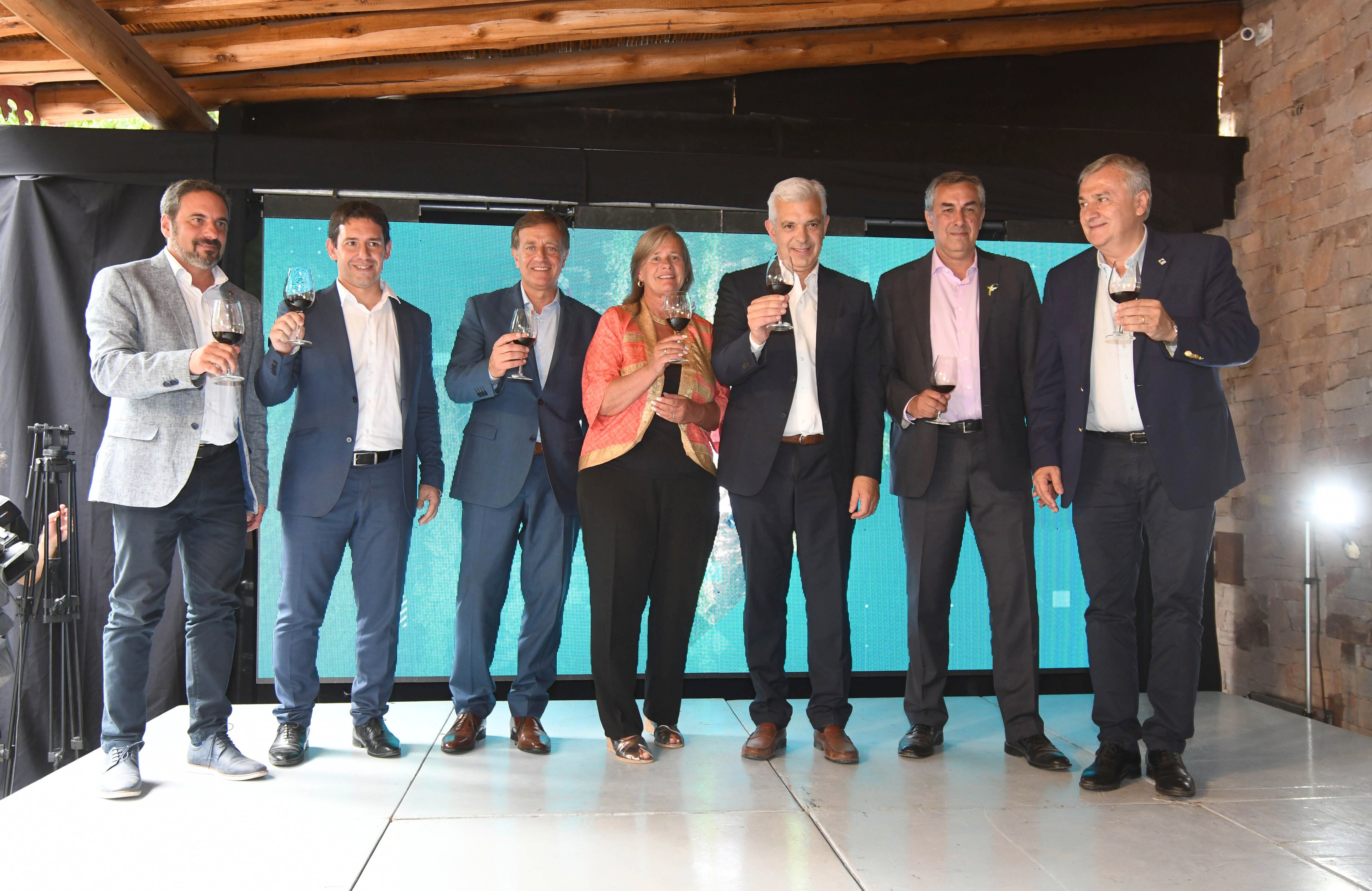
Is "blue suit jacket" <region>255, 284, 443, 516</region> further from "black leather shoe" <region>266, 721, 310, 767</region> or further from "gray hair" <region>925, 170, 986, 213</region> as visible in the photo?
"gray hair" <region>925, 170, 986, 213</region>

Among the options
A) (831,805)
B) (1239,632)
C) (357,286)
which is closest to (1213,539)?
(1239,632)

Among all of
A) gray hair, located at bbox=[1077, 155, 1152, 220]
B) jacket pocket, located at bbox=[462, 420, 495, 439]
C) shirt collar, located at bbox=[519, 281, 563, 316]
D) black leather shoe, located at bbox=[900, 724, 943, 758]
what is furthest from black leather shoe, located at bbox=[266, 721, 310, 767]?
gray hair, located at bbox=[1077, 155, 1152, 220]

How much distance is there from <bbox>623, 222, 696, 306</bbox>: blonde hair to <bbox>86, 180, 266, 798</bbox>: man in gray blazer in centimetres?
126

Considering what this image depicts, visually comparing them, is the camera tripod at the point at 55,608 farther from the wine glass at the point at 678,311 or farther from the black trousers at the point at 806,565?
→ the black trousers at the point at 806,565

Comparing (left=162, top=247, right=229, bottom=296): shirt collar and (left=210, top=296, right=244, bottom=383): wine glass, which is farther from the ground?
(left=162, top=247, right=229, bottom=296): shirt collar

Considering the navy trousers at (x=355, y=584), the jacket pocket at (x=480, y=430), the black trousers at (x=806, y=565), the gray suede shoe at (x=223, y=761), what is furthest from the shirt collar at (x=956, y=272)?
the gray suede shoe at (x=223, y=761)

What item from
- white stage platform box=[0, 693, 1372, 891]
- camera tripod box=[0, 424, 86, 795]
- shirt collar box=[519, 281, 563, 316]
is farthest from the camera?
camera tripod box=[0, 424, 86, 795]

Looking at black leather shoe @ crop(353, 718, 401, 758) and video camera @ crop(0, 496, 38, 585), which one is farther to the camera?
black leather shoe @ crop(353, 718, 401, 758)

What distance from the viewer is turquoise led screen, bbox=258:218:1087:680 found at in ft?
14.7

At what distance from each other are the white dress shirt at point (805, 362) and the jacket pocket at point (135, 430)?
1.98 meters

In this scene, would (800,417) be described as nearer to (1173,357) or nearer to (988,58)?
(1173,357)

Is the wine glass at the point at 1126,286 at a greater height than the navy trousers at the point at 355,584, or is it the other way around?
the wine glass at the point at 1126,286

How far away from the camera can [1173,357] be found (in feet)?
9.66

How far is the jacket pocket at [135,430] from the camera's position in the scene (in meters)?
2.95
